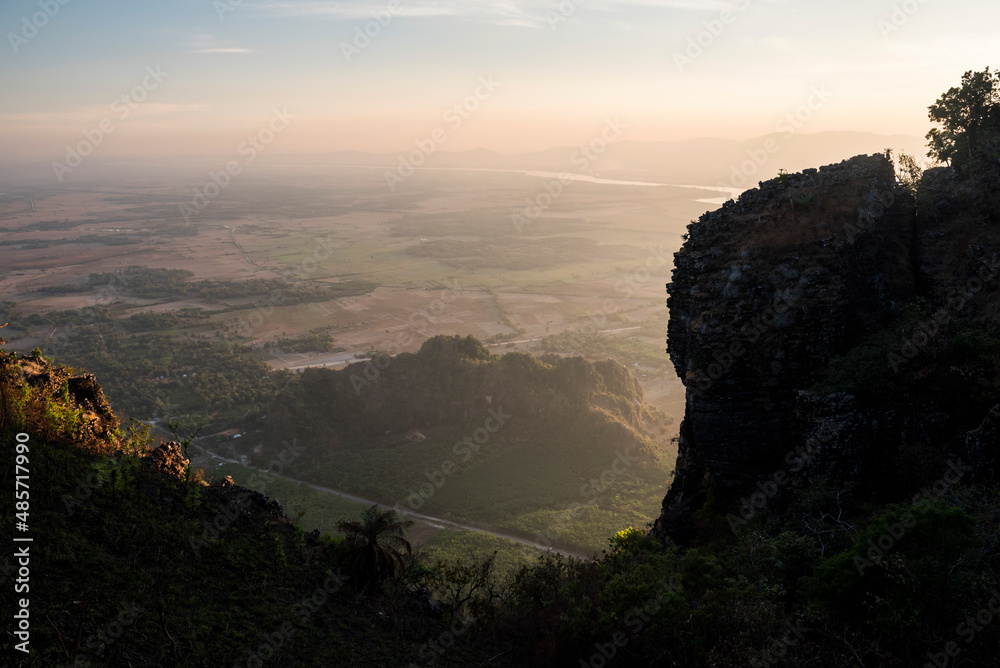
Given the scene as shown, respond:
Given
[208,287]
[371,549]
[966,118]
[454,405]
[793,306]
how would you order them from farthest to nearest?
[208,287] < [454,405] < [966,118] < [371,549] < [793,306]

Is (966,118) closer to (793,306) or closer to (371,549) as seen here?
(793,306)

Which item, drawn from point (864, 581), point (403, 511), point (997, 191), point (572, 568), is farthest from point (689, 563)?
point (403, 511)

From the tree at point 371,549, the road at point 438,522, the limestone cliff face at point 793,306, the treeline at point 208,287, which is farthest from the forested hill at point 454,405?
the treeline at point 208,287


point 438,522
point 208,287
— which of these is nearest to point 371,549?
point 438,522

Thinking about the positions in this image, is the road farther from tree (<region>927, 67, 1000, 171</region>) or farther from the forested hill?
tree (<region>927, 67, 1000, 171</region>)

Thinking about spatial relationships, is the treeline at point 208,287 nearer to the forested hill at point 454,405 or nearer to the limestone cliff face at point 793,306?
the forested hill at point 454,405

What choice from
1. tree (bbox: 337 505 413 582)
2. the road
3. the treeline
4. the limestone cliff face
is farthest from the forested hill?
the treeline

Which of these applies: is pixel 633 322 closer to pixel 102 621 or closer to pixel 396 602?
pixel 396 602
